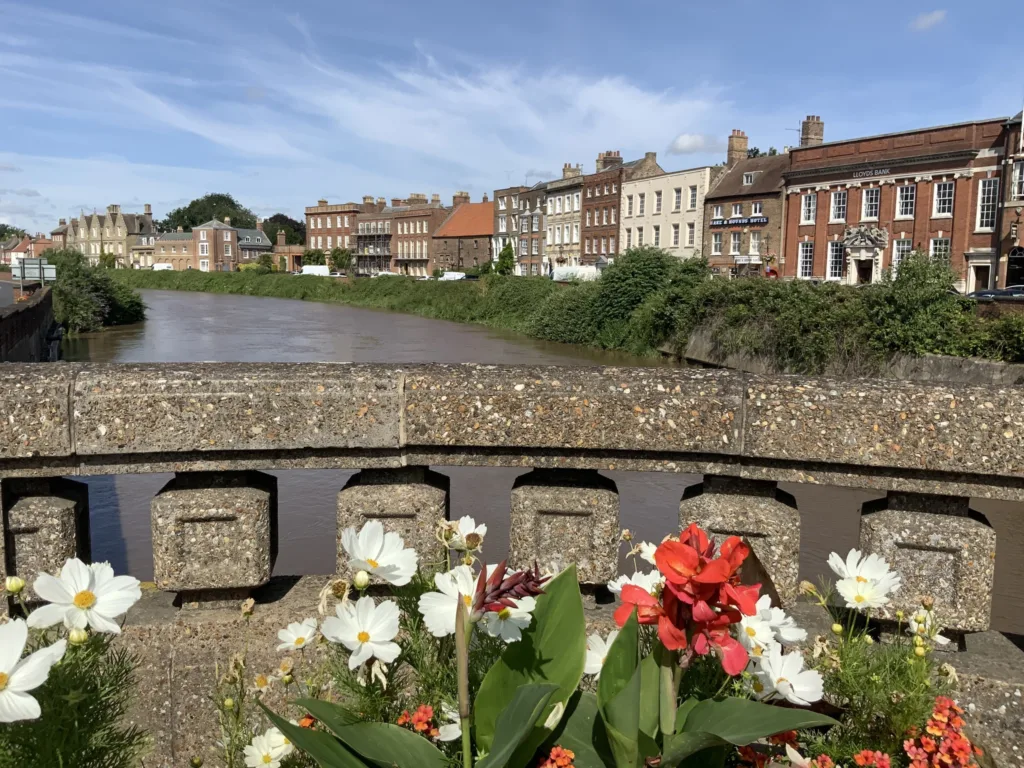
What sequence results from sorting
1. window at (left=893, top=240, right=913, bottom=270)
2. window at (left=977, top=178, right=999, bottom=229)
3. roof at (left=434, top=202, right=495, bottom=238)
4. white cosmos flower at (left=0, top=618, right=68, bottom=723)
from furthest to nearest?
roof at (left=434, top=202, right=495, bottom=238), window at (left=893, top=240, right=913, bottom=270), window at (left=977, top=178, right=999, bottom=229), white cosmos flower at (left=0, top=618, right=68, bottom=723)

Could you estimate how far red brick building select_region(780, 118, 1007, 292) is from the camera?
38.2 metres

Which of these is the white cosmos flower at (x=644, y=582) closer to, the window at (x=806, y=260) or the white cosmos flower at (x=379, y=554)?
the white cosmos flower at (x=379, y=554)

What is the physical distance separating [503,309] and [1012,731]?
158ft

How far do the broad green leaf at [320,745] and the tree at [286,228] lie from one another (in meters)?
133

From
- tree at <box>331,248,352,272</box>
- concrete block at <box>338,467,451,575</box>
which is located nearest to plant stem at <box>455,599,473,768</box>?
concrete block at <box>338,467,451,575</box>

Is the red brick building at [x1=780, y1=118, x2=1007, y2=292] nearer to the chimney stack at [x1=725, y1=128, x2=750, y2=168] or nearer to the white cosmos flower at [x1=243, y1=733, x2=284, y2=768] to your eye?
the chimney stack at [x1=725, y1=128, x2=750, y2=168]

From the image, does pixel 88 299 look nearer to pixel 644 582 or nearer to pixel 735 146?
pixel 735 146

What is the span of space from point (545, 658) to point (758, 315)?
27.9 metres

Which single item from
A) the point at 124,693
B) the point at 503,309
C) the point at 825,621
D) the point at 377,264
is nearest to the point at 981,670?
the point at 825,621

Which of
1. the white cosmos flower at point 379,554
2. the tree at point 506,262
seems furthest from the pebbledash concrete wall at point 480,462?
the tree at point 506,262

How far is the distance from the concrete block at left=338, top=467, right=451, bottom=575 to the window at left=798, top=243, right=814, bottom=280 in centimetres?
4662

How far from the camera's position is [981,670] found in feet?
7.90

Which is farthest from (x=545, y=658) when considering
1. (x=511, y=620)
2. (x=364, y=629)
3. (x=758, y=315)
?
(x=758, y=315)

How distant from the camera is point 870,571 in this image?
6.85 ft
